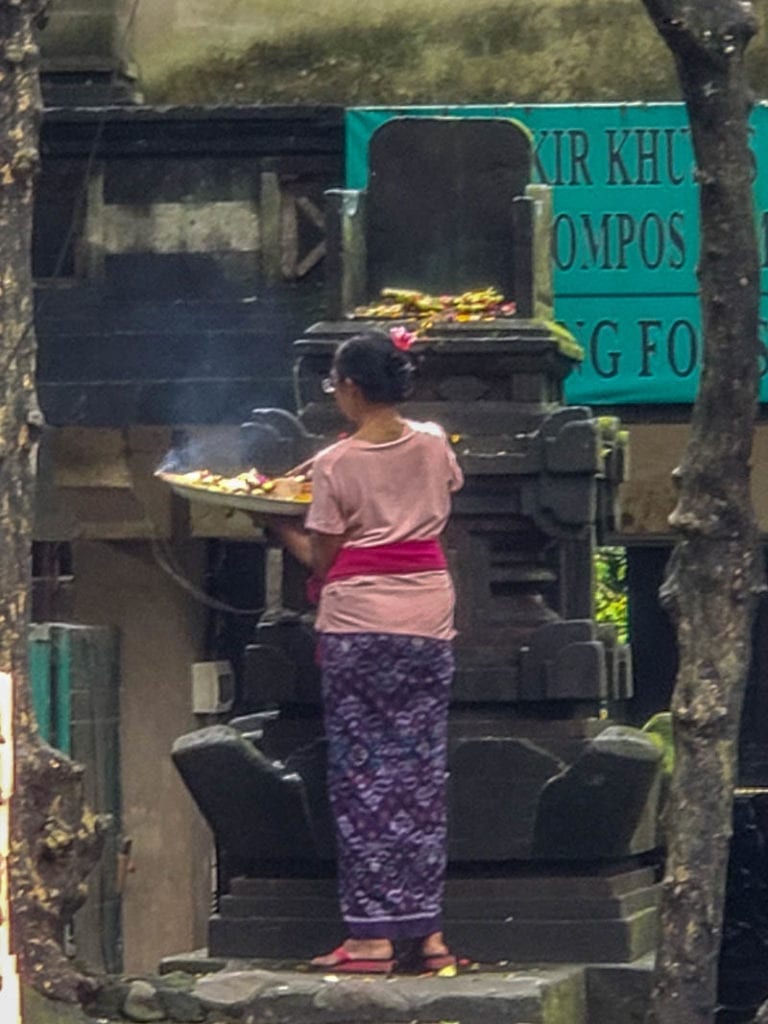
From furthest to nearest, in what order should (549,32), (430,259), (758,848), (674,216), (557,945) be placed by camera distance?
(549,32) → (674,216) → (758,848) → (430,259) → (557,945)

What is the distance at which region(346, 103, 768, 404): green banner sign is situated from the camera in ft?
38.9

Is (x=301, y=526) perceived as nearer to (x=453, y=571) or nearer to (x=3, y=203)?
(x=453, y=571)

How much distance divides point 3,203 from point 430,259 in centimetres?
148

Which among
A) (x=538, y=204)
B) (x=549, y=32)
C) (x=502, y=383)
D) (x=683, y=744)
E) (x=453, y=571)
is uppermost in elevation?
(x=549, y=32)

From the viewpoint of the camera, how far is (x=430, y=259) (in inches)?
291

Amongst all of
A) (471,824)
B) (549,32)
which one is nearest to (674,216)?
(549,32)

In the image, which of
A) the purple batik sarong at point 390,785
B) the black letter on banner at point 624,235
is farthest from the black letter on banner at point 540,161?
the purple batik sarong at point 390,785

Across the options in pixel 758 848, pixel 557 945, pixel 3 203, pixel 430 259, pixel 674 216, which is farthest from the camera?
pixel 674 216

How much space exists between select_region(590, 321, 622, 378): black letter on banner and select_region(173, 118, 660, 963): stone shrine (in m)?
4.46

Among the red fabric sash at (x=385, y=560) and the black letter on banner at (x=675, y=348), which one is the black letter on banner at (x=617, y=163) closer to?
the black letter on banner at (x=675, y=348)

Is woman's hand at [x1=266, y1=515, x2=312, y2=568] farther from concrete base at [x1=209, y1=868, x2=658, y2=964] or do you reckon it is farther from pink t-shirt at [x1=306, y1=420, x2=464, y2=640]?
concrete base at [x1=209, y1=868, x2=658, y2=964]

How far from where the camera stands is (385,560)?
255 inches

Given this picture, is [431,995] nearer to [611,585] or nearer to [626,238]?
[626,238]

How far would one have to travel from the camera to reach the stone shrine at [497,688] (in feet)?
22.8
